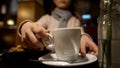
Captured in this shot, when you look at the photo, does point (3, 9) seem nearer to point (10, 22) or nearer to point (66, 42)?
point (10, 22)

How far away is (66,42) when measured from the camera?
1.41ft

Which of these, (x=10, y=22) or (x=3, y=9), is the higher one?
(x=3, y=9)

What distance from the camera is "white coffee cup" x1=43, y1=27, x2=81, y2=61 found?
16.7 inches

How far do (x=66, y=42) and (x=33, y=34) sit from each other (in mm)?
114

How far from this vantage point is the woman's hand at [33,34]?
1.54 ft

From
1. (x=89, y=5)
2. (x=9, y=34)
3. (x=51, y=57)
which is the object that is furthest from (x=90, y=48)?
(x=9, y=34)

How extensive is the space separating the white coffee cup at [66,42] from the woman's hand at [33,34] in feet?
0.12

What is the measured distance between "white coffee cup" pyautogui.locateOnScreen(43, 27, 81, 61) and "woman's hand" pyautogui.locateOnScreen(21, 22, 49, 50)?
35mm

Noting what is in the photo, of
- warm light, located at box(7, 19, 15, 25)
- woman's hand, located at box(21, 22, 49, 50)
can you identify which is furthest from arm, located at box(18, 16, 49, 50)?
warm light, located at box(7, 19, 15, 25)

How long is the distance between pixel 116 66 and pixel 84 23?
0.76 meters

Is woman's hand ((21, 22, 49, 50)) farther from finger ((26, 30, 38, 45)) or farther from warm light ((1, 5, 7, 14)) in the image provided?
warm light ((1, 5, 7, 14))

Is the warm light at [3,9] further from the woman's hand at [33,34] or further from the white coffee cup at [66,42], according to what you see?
the white coffee cup at [66,42]

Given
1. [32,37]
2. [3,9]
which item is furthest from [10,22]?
[32,37]

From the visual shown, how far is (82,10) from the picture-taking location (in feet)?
4.01
